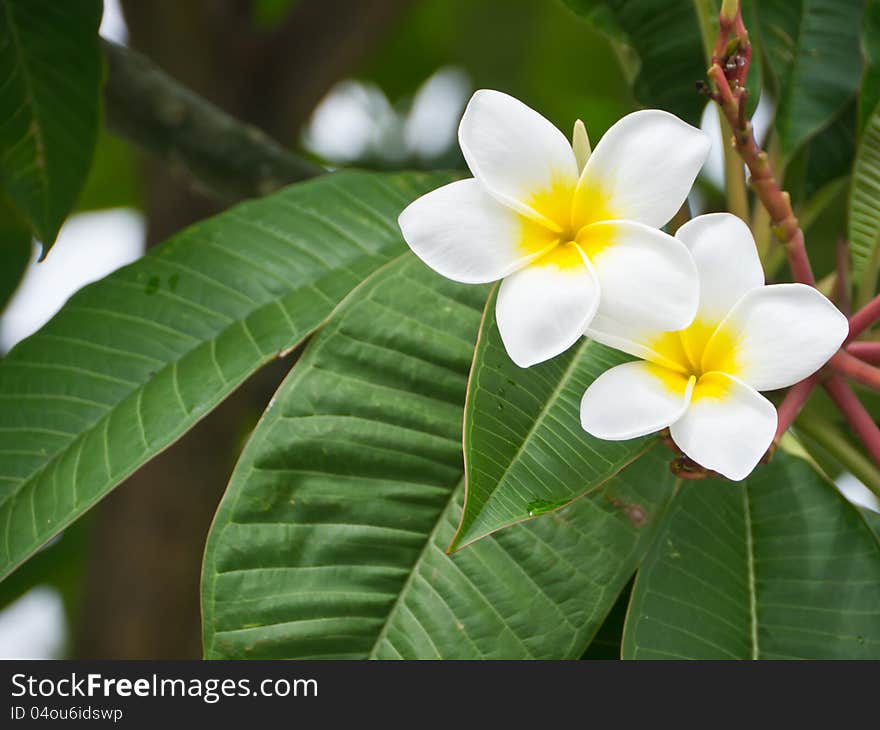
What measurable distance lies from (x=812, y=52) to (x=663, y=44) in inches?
4.5

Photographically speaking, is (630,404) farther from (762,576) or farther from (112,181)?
(112,181)

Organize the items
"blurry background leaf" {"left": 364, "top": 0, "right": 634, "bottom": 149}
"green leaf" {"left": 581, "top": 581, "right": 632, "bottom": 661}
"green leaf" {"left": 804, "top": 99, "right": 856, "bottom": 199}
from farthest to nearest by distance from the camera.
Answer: "blurry background leaf" {"left": 364, "top": 0, "right": 634, "bottom": 149} < "green leaf" {"left": 804, "top": 99, "right": 856, "bottom": 199} < "green leaf" {"left": 581, "top": 581, "right": 632, "bottom": 661}

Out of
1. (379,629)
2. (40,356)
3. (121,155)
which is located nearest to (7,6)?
(40,356)

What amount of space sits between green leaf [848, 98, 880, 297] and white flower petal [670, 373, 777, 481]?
0.26 metres

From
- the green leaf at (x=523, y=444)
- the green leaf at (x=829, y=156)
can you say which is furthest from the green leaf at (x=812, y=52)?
the green leaf at (x=523, y=444)

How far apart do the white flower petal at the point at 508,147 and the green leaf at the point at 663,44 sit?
29cm

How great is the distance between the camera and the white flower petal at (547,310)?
42 cm

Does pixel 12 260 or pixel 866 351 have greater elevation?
pixel 12 260

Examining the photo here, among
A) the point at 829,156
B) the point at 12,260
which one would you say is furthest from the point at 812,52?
the point at 12,260

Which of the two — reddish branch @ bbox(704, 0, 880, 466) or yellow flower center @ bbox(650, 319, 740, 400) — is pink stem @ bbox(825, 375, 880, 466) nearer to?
reddish branch @ bbox(704, 0, 880, 466)

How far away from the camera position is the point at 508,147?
1.49 ft

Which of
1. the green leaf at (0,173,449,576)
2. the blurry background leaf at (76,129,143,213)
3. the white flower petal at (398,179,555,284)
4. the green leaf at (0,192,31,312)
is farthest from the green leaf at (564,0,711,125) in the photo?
the blurry background leaf at (76,129,143,213)

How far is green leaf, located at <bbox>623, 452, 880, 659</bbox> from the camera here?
1.83 ft

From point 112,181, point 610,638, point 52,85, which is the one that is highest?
point 112,181
